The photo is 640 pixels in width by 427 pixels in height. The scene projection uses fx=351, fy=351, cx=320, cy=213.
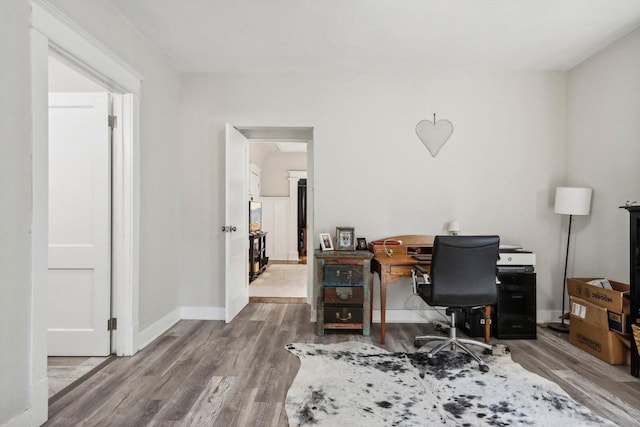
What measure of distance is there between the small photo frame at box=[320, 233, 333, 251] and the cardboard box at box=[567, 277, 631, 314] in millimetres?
2182

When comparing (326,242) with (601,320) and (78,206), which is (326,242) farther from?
(601,320)

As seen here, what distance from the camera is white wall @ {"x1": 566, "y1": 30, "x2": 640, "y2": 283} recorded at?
2.93 m

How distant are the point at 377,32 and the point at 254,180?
5058mm

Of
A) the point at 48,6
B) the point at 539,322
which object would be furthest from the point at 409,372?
the point at 48,6

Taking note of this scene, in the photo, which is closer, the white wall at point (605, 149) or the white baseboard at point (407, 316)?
Result: the white wall at point (605, 149)

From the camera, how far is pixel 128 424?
1.87m

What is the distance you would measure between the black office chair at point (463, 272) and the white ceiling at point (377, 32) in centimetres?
170

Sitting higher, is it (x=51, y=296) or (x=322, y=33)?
(x=322, y=33)

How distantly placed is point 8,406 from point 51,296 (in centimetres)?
118

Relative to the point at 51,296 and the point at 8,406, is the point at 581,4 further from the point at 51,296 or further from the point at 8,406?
the point at 51,296

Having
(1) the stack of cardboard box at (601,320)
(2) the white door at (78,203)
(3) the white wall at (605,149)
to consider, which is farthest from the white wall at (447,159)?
(2) the white door at (78,203)

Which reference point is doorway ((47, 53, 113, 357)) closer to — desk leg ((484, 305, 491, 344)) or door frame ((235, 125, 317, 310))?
door frame ((235, 125, 317, 310))

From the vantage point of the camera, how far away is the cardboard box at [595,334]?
266 centimetres

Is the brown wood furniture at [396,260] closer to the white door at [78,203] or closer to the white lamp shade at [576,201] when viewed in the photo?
the white lamp shade at [576,201]
